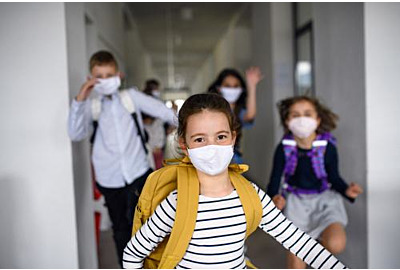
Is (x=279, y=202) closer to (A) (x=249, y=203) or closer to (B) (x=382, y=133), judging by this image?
(B) (x=382, y=133)

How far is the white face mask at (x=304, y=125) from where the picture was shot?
2.27 m

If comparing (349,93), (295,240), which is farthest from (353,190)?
(295,240)

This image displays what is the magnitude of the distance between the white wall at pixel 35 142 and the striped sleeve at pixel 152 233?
994 mm

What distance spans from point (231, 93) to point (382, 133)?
102cm

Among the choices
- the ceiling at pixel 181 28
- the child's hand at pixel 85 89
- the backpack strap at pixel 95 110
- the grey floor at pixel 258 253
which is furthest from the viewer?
the ceiling at pixel 181 28

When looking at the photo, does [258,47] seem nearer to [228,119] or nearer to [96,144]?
[96,144]

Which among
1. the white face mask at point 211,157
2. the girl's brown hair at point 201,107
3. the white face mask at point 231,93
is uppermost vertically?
the white face mask at point 231,93

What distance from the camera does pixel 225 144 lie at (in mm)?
1286

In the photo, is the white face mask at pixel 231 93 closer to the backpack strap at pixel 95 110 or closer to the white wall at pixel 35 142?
the backpack strap at pixel 95 110

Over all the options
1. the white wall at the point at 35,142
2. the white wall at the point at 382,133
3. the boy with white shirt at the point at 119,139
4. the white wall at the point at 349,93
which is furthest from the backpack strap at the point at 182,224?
the white wall at the point at 349,93

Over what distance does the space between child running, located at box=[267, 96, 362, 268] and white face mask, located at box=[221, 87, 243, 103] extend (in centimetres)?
56

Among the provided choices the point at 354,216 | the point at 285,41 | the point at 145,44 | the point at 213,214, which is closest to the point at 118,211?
the point at 213,214

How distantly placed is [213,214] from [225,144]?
22cm

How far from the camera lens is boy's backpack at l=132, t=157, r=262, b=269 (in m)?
1.27
